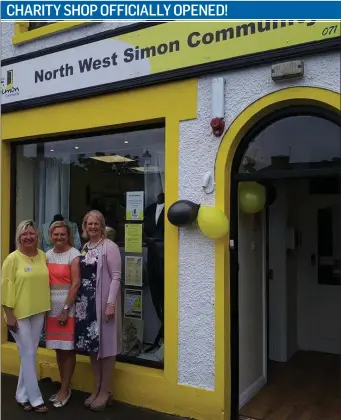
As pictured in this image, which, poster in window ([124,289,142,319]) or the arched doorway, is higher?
the arched doorway

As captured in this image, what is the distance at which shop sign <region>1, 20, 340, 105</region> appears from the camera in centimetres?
362

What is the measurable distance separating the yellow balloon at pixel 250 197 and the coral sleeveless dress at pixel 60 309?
157 cm

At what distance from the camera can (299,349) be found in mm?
5852

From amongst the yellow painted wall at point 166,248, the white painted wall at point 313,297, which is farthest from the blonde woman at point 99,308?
the white painted wall at point 313,297

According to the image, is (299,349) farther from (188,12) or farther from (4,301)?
(188,12)

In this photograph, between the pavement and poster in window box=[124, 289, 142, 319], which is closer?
the pavement

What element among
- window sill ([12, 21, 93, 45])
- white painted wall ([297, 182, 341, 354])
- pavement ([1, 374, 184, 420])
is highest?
window sill ([12, 21, 93, 45])

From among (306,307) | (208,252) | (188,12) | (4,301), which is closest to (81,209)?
(4,301)

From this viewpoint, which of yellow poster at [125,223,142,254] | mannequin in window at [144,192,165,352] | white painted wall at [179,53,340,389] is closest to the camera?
white painted wall at [179,53,340,389]

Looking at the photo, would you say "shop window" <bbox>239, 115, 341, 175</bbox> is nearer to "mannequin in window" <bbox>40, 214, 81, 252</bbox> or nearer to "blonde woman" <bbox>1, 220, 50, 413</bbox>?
"blonde woman" <bbox>1, 220, 50, 413</bbox>

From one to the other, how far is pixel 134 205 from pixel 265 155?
154cm

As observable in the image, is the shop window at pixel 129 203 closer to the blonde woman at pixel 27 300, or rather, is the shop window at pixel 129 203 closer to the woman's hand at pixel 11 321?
the blonde woman at pixel 27 300

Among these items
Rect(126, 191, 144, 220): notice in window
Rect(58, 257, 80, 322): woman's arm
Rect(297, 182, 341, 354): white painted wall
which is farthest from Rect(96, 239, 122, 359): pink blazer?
A: Rect(297, 182, 341, 354): white painted wall

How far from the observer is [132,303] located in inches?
188
